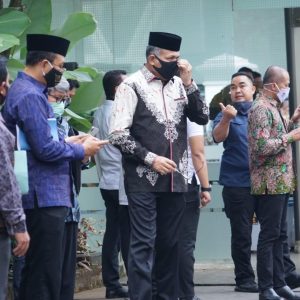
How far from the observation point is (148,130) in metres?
7.07

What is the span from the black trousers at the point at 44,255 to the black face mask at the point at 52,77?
81 centimetres

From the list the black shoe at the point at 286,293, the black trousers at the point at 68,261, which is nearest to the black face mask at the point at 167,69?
the black trousers at the point at 68,261

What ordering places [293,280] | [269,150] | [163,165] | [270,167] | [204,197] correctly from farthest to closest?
[293,280]
[204,197]
[270,167]
[269,150]
[163,165]

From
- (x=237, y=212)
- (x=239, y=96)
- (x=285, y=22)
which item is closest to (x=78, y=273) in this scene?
(x=237, y=212)

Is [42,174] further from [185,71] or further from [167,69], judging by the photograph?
[185,71]

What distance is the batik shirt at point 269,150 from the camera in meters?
8.09

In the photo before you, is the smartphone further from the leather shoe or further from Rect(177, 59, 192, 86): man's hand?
the leather shoe

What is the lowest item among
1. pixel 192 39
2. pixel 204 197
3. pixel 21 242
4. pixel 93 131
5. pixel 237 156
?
pixel 21 242

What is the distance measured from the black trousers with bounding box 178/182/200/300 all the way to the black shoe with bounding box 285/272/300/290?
139cm

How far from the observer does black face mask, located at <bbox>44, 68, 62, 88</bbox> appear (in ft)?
21.3

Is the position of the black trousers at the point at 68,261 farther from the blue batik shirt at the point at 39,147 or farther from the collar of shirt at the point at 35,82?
the collar of shirt at the point at 35,82

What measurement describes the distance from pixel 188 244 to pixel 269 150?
984mm

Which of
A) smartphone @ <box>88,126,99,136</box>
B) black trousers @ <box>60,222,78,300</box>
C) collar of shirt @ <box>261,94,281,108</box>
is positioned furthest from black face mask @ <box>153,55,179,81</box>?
smartphone @ <box>88,126,99,136</box>

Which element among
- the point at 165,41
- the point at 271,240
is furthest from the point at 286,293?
the point at 165,41
